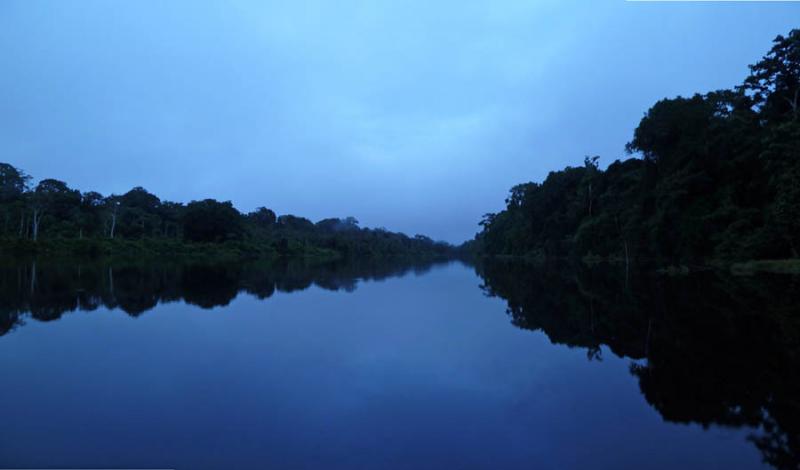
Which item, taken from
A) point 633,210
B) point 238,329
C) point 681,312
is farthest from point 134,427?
point 633,210

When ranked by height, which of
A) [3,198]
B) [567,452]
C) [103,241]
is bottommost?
[567,452]

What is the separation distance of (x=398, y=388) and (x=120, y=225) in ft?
204

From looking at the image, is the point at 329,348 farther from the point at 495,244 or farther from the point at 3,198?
the point at 495,244

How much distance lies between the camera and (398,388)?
6.04 m

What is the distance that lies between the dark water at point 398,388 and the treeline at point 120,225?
41340mm

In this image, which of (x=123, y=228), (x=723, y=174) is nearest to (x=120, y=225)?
(x=123, y=228)

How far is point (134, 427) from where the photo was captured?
4.59m

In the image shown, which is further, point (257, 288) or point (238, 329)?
point (257, 288)

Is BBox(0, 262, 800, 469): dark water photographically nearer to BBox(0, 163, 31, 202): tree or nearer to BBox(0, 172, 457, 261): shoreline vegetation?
BBox(0, 172, 457, 261): shoreline vegetation

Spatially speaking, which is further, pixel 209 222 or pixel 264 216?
pixel 264 216

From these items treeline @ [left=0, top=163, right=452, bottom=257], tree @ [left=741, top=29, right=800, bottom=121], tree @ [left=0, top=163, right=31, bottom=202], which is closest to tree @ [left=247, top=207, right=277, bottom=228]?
treeline @ [left=0, top=163, right=452, bottom=257]

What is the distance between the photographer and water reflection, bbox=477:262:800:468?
16.4ft

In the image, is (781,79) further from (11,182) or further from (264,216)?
(264,216)

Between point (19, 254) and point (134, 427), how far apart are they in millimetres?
44999
